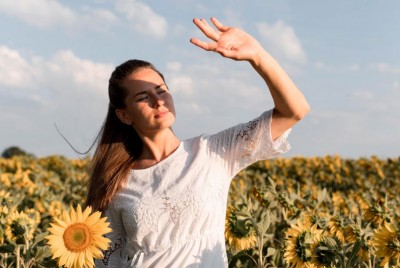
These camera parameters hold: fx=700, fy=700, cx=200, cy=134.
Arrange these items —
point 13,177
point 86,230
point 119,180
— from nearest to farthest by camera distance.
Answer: point 86,230 < point 119,180 < point 13,177

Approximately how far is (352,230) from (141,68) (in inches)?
59.6

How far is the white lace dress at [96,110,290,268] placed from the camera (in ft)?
9.59

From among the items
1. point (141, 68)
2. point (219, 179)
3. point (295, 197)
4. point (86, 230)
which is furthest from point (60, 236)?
point (295, 197)

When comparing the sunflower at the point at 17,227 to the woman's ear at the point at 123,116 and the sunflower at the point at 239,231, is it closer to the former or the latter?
the woman's ear at the point at 123,116

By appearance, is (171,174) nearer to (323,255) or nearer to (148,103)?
(148,103)

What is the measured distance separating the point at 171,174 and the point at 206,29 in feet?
2.63

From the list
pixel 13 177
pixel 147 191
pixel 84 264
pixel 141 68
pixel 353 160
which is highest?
pixel 353 160

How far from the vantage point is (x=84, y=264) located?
269cm

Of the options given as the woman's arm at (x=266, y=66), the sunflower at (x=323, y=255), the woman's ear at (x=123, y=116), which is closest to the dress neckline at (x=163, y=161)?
→ the woman's ear at (x=123, y=116)

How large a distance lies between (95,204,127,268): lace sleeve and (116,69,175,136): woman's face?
1.30ft

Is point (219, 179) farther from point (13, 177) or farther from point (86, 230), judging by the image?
point (13, 177)

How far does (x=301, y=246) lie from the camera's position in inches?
128

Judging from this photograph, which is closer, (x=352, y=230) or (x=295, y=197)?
(x=352, y=230)

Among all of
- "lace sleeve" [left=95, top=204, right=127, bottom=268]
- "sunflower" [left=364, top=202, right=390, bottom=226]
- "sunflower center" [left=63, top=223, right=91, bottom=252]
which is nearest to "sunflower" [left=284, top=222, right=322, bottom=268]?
"lace sleeve" [left=95, top=204, right=127, bottom=268]
